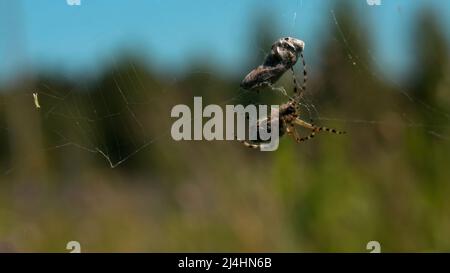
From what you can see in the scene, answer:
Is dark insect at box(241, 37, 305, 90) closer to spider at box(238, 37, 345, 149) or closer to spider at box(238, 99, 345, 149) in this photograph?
spider at box(238, 37, 345, 149)

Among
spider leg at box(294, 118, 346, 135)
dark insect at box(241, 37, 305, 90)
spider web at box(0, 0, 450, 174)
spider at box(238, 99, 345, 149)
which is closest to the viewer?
dark insect at box(241, 37, 305, 90)

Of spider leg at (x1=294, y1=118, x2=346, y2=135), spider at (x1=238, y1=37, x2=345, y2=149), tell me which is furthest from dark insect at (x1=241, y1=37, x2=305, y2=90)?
Answer: spider leg at (x1=294, y1=118, x2=346, y2=135)

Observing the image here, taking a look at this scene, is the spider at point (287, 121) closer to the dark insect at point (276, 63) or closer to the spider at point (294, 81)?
the spider at point (294, 81)

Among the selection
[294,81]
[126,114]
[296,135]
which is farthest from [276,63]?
[126,114]

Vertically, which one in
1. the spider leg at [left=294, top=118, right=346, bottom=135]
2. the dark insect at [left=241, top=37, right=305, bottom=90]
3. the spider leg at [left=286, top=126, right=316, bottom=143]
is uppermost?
the dark insect at [left=241, top=37, right=305, bottom=90]

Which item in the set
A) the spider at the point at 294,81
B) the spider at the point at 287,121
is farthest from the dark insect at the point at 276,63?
the spider at the point at 287,121

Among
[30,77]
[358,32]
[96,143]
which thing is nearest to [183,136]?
[96,143]

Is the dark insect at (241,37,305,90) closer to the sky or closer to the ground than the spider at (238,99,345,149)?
closer to the sky

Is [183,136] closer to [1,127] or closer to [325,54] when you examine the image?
[325,54]

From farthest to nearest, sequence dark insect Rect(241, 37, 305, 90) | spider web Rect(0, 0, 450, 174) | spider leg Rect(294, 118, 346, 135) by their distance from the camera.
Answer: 1. spider web Rect(0, 0, 450, 174)
2. spider leg Rect(294, 118, 346, 135)
3. dark insect Rect(241, 37, 305, 90)

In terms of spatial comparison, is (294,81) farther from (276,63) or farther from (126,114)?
(126,114)
